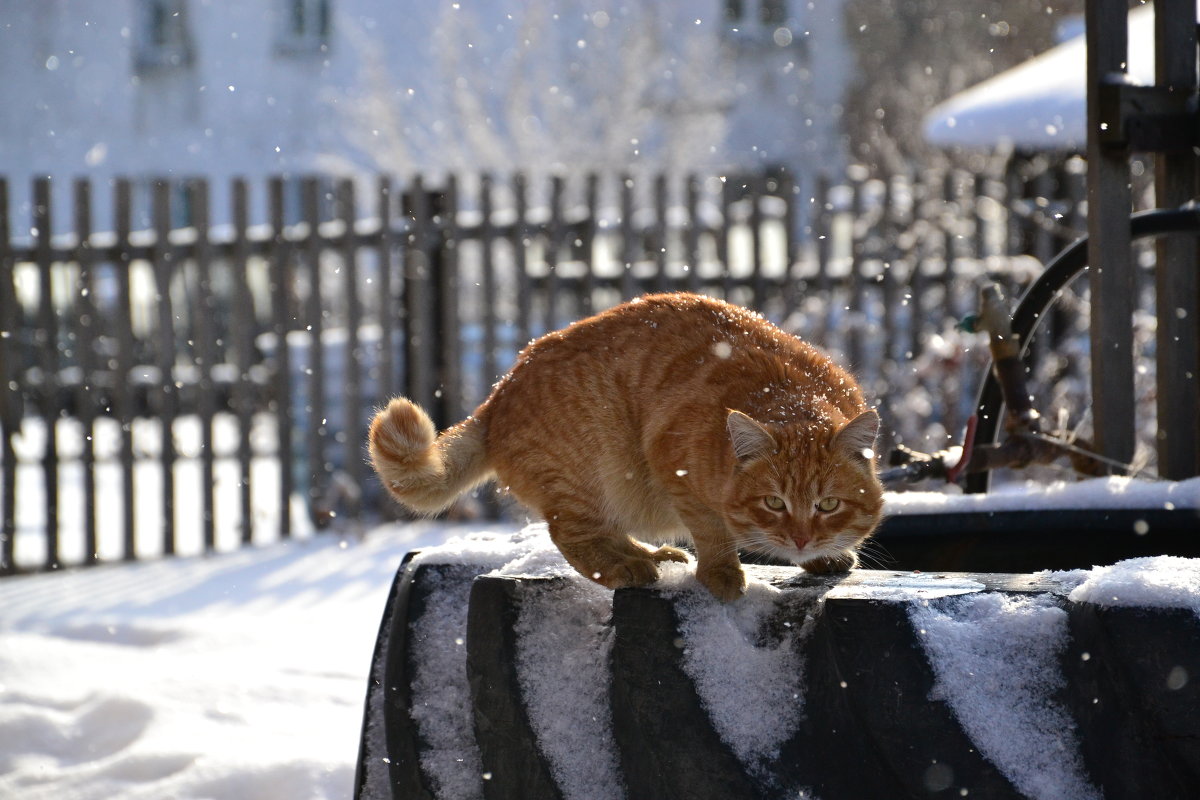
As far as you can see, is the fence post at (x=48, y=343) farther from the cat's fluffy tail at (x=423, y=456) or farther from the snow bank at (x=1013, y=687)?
the snow bank at (x=1013, y=687)

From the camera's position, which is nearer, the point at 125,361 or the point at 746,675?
the point at 746,675

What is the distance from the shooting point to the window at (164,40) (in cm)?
1712

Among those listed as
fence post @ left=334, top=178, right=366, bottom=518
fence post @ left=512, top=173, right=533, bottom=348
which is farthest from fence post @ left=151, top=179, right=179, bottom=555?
fence post @ left=512, top=173, right=533, bottom=348

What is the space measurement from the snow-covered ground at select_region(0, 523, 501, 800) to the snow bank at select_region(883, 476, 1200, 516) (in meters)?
1.29

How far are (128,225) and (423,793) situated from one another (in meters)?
5.17

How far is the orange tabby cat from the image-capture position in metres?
1.75

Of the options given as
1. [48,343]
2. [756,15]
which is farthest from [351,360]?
[756,15]

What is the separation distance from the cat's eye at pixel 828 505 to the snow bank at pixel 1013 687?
535mm

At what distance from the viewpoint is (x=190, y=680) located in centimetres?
313

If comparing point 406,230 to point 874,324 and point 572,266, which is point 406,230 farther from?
point 874,324

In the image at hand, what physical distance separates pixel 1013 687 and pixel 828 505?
597 millimetres

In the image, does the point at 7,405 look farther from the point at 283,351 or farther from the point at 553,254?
the point at 553,254

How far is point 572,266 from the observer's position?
6578mm

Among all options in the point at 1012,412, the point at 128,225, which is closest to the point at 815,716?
the point at 1012,412
